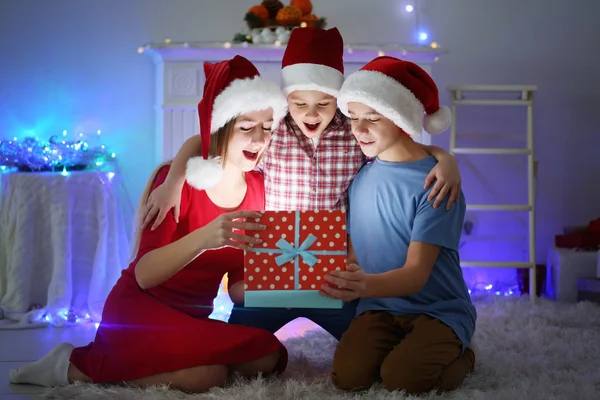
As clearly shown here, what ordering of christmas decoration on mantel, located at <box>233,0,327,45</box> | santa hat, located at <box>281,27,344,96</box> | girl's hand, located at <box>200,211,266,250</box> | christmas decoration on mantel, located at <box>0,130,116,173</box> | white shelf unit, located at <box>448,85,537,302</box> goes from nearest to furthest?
1. girl's hand, located at <box>200,211,266,250</box>
2. santa hat, located at <box>281,27,344,96</box>
3. christmas decoration on mantel, located at <box>0,130,116,173</box>
4. christmas decoration on mantel, located at <box>233,0,327,45</box>
5. white shelf unit, located at <box>448,85,537,302</box>

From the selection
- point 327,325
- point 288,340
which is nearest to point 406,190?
point 327,325

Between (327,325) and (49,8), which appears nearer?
(327,325)

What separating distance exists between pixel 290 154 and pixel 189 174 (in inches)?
18.1

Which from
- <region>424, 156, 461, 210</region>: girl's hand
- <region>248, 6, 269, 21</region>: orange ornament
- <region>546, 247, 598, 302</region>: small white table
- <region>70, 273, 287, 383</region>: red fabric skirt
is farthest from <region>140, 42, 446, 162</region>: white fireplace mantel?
<region>70, 273, 287, 383</region>: red fabric skirt

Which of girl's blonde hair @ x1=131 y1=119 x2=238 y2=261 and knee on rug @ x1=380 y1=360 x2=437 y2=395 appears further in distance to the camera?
girl's blonde hair @ x1=131 y1=119 x2=238 y2=261

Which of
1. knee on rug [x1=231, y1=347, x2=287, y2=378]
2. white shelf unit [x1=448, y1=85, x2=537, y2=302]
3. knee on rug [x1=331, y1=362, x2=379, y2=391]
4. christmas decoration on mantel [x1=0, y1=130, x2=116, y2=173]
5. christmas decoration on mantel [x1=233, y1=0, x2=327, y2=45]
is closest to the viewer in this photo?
knee on rug [x1=331, y1=362, x2=379, y2=391]

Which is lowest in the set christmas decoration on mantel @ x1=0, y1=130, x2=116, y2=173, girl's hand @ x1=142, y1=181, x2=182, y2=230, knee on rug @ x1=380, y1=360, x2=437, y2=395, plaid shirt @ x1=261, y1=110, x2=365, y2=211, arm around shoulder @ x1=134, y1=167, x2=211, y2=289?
knee on rug @ x1=380, y1=360, x2=437, y2=395

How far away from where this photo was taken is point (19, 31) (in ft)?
14.5

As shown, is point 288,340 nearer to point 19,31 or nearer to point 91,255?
point 91,255

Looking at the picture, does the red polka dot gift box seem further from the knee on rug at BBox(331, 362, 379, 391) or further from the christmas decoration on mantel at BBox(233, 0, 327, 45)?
the christmas decoration on mantel at BBox(233, 0, 327, 45)

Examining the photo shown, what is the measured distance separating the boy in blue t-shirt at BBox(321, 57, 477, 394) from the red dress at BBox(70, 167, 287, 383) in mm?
348

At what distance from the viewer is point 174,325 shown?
2232 mm

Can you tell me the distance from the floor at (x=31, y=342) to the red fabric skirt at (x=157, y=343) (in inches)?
7.9

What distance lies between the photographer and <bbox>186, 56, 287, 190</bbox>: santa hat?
7.57ft
